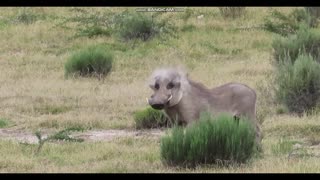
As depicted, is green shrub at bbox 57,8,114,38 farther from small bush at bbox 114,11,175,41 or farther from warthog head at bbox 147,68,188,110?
warthog head at bbox 147,68,188,110

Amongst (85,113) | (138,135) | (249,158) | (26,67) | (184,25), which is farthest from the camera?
(184,25)

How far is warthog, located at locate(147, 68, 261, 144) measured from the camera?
10258 mm

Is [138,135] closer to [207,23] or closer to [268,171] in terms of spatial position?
[268,171]

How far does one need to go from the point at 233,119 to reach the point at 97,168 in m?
1.58

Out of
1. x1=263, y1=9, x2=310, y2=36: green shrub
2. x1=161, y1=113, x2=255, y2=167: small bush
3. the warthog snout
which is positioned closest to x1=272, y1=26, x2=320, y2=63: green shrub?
x1=263, y1=9, x2=310, y2=36: green shrub

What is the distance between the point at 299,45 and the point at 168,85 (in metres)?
9.43

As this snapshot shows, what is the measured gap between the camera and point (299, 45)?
1923 centimetres

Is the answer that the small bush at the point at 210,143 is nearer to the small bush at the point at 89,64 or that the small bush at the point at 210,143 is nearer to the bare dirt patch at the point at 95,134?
the bare dirt patch at the point at 95,134

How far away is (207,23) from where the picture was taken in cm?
2611

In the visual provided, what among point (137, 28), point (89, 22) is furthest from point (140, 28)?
point (89, 22)

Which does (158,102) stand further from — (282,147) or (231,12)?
(231,12)

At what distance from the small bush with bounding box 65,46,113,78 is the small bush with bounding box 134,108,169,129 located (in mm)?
6054
